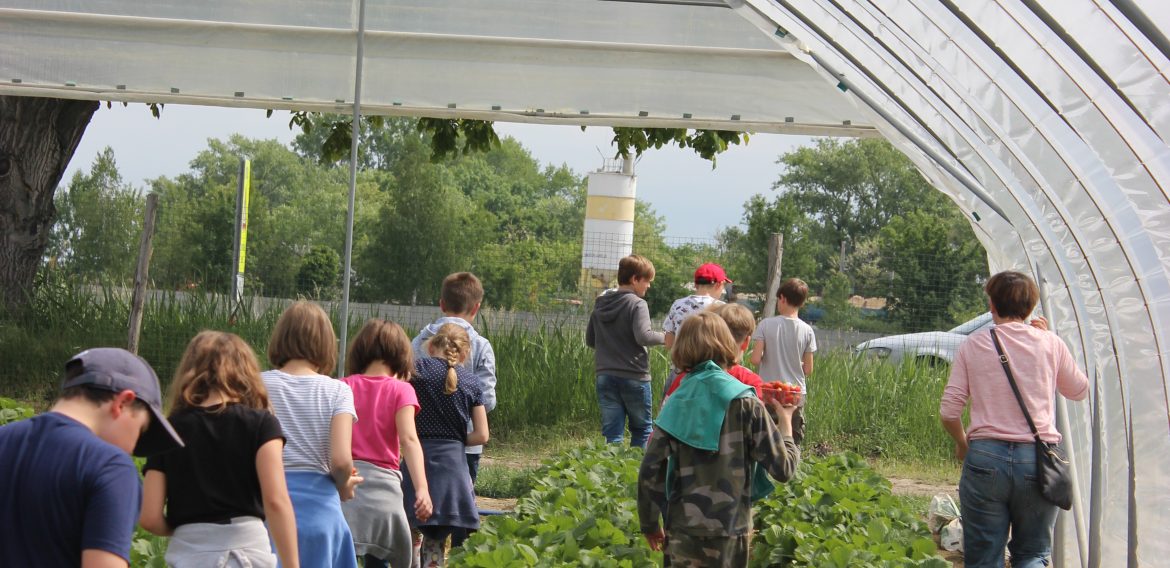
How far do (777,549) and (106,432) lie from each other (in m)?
3.73

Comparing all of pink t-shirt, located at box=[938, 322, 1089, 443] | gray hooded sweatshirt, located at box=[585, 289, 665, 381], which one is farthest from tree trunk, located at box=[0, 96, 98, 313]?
pink t-shirt, located at box=[938, 322, 1089, 443]

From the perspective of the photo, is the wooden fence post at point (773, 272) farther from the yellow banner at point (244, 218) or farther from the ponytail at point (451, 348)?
the ponytail at point (451, 348)

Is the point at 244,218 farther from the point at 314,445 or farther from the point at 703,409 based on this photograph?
the point at 703,409

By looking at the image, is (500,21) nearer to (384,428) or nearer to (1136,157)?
(384,428)

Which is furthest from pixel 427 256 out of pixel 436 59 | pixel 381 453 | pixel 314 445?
pixel 314 445

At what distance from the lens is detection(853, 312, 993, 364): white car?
37.5 feet

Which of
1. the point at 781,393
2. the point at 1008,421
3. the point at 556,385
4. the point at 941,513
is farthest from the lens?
the point at 556,385

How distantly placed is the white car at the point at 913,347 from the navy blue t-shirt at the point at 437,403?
690 cm

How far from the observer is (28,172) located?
1198cm

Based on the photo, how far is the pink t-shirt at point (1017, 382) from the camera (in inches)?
185

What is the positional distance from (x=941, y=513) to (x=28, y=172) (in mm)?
9550

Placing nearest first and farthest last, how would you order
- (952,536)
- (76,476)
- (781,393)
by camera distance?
(76,476), (781,393), (952,536)

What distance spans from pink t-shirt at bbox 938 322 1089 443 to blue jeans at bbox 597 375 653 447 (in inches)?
129

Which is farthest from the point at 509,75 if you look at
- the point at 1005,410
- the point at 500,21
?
the point at 1005,410
